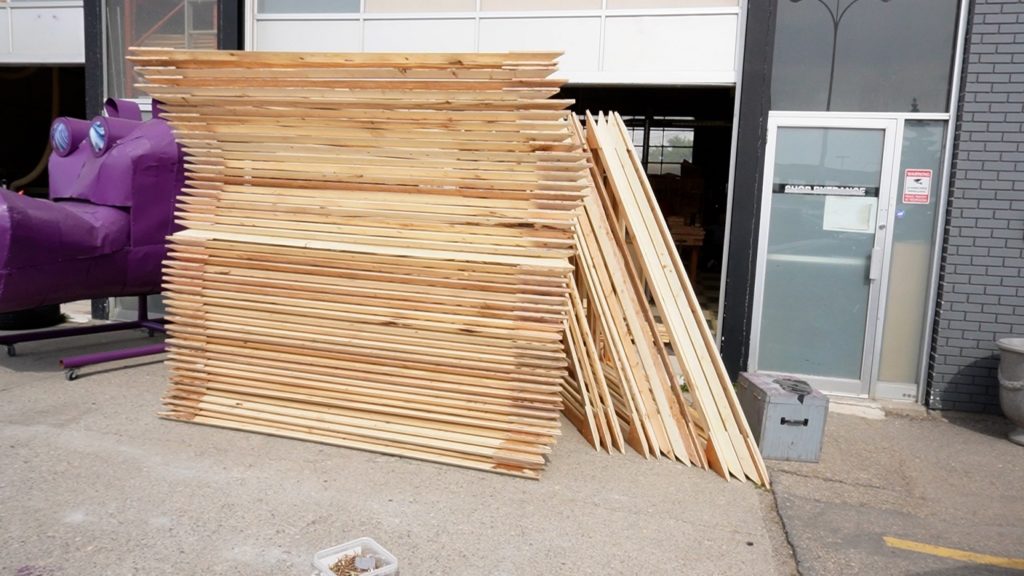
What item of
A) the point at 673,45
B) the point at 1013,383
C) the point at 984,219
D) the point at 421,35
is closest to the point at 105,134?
the point at 421,35

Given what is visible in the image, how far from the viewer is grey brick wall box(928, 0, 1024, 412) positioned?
5734 mm

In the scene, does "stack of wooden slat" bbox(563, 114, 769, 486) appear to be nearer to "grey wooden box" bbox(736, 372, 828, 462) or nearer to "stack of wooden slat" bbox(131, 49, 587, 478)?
"grey wooden box" bbox(736, 372, 828, 462)

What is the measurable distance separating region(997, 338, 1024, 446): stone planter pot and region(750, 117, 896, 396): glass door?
1002 millimetres

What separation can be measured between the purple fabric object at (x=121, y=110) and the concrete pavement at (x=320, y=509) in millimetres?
3129

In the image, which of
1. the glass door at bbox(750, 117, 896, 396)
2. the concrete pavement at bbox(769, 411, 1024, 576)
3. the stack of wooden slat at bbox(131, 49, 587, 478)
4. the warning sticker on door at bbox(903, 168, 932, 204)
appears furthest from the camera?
the glass door at bbox(750, 117, 896, 396)

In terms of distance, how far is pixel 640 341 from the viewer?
484 centimetres

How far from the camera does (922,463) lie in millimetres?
4934

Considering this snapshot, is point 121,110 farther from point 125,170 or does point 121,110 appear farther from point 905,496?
point 905,496

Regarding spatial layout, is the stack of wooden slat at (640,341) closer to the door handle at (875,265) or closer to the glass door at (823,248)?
the glass door at (823,248)

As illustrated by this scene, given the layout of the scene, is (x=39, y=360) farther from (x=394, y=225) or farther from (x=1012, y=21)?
(x=1012, y=21)

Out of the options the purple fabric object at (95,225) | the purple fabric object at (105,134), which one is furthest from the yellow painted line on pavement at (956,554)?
the purple fabric object at (105,134)

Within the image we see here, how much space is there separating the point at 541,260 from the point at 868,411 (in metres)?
3.59

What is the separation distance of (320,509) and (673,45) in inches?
199

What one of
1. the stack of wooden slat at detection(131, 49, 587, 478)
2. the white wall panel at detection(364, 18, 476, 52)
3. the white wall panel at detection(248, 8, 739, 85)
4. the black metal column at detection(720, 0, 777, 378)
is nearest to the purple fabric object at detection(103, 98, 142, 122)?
the white wall panel at detection(248, 8, 739, 85)
